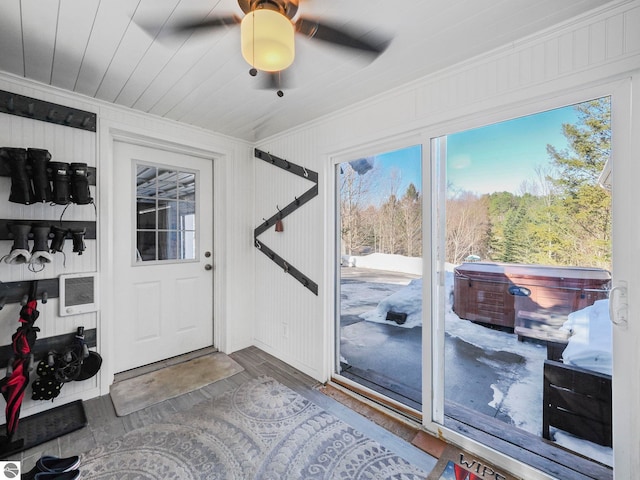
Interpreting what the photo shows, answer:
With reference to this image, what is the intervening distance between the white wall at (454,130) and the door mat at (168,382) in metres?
0.52

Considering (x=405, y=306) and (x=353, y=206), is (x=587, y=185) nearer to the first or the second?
(x=405, y=306)

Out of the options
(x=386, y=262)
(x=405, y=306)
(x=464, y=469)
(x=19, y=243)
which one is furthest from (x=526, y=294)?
(x=19, y=243)

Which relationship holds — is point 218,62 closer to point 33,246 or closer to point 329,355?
point 33,246

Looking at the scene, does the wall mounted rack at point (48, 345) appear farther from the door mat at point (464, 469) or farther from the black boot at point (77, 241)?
the door mat at point (464, 469)

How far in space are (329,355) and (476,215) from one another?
1.63 m

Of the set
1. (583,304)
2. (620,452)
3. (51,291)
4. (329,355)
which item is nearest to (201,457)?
(329,355)

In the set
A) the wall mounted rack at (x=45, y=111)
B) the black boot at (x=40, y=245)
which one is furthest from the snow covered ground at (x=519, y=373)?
the wall mounted rack at (x=45, y=111)

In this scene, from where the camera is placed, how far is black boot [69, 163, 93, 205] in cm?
198

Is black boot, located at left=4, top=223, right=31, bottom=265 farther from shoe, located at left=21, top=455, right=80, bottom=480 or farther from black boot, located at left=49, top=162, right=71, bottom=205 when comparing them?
shoe, located at left=21, top=455, right=80, bottom=480

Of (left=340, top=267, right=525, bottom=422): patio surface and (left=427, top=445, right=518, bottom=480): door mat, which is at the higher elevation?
(left=340, top=267, right=525, bottom=422): patio surface

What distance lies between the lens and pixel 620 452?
127cm

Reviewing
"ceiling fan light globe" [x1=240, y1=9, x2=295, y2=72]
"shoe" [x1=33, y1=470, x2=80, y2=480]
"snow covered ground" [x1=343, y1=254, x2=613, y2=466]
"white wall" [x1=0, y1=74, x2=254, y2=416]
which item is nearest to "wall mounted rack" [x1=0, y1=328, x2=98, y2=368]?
"white wall" [x1=0, y1=74, x2=254, y2=416]

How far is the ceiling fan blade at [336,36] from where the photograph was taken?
1.35 metres

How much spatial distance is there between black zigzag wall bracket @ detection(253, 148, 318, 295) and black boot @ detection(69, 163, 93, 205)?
149 cm
